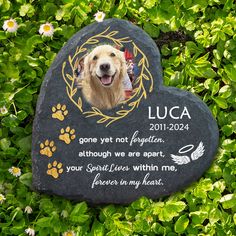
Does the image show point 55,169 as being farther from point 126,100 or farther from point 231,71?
point 231,71

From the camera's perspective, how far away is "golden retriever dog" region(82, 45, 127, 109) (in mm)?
2859

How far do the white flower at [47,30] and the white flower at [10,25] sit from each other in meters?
0.13

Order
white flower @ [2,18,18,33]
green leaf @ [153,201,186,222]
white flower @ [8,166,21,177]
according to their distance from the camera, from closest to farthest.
→ green leaf @ [153,201,186,222]
white flower @ [8,166,21,177]
white flower @ [2,18,18,33]

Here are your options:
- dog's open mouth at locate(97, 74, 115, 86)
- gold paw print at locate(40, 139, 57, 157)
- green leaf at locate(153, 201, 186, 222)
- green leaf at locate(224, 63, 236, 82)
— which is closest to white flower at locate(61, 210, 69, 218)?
gold paw print at locate(40, 139, 57, 157)

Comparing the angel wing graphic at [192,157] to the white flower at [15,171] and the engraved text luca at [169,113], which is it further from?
the white flower at [15,171]

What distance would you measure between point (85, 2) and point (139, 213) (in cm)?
104

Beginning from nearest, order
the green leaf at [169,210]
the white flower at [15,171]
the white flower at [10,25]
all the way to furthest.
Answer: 1. the green leaf at [169,210]
2. the white flower at [15,171]
3. the white flower at [10,25]

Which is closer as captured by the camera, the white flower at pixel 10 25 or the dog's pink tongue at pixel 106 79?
the dog's pink tongue at pixel 106 79

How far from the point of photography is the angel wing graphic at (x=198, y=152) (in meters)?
2.82

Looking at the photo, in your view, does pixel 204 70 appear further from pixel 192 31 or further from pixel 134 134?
pixel 134 134

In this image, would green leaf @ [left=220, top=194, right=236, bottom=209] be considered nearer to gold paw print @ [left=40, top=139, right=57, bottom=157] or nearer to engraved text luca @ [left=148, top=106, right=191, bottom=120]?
engraved text luca @ [left=148, top=106, right=191, bottom=120]

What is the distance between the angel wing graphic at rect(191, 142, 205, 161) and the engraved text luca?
142 millimetres

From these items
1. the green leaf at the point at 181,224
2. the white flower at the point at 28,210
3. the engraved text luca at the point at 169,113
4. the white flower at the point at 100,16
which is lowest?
the white flower at the point at 28,210

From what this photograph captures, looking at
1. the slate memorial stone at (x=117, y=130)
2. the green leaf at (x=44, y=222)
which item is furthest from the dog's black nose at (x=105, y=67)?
the green leaf at (x=44, y=222)
